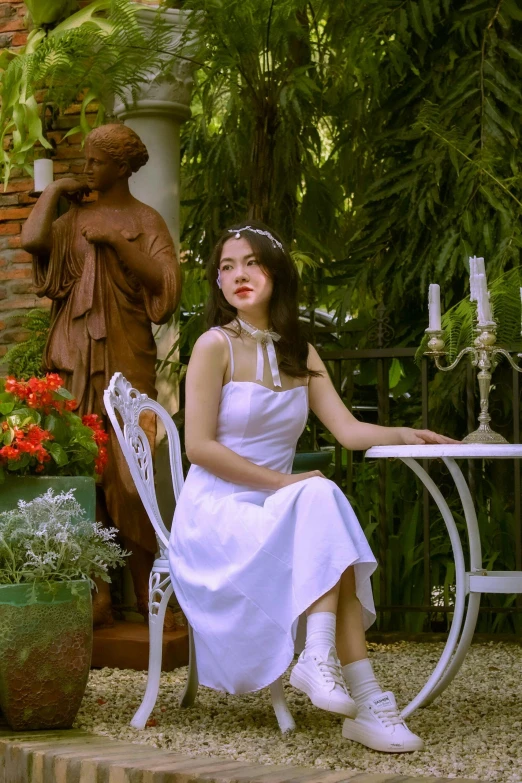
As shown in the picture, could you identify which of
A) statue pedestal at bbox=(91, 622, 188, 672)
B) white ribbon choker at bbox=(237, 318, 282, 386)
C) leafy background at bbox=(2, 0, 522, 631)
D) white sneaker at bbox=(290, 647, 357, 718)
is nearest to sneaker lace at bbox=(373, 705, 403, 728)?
white sneaker at bbox=(290, 647, 357, 718)

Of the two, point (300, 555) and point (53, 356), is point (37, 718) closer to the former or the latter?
point (300, 555)

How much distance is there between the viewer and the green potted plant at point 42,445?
3.59 meters

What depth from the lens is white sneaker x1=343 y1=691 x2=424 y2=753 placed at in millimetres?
2824

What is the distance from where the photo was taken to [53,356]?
15.4 ft

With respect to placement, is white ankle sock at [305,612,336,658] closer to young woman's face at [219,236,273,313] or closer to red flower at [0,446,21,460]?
young woman's face at [219,236,273,313]

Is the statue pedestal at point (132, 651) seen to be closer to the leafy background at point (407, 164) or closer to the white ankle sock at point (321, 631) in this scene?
the leafy background at point (407, 164)

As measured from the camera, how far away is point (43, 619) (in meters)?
3.10

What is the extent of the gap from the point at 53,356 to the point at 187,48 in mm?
1610

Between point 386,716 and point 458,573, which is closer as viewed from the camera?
point 386,716

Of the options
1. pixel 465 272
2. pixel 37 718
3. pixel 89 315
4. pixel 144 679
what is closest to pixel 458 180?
pixel 465 272

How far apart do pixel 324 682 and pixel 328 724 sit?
0.66 metres

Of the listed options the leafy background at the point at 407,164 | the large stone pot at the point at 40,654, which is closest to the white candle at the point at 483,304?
the large stone pot at the point at 40,654

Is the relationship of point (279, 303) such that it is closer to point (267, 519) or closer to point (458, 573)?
point (267, 519)

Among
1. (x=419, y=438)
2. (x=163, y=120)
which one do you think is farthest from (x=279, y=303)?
(x=163, y=120)
